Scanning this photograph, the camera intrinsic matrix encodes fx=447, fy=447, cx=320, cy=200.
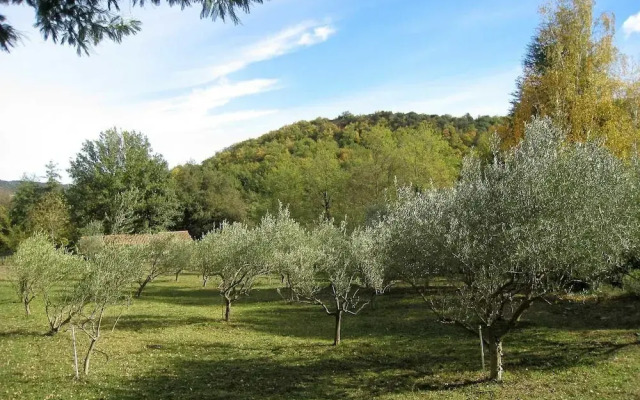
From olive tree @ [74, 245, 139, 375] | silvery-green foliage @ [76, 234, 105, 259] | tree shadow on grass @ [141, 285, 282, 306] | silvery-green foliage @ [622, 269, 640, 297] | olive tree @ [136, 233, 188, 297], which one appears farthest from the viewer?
olive tree @ [136, 233, 188, 297]

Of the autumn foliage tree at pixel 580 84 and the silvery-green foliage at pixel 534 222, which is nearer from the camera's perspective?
the silvery-green foliage at pixel 534 222

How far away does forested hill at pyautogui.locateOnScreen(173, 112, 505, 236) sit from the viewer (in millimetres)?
55000

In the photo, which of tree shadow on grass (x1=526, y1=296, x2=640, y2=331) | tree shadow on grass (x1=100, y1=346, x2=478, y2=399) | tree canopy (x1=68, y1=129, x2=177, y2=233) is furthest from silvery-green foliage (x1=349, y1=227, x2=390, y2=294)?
tree canopy (x1=68, y1=129, x2=177, y2=233)

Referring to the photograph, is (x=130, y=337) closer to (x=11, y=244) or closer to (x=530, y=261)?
(x=530, y=261)

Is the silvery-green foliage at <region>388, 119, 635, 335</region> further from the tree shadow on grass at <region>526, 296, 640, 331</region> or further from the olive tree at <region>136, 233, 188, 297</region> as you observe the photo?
the olive tree at <region>136, 233, 188, 297</region>

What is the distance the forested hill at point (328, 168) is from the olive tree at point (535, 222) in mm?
27213

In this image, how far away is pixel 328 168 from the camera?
65500 millimetres

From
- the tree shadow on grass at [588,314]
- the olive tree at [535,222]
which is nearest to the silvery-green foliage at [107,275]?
the olive tree at [535,222]

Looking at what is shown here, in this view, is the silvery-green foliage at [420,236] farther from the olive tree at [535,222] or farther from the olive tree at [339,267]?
the olive tree at [339,267]

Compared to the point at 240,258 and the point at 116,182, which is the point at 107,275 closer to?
the point at 240,258

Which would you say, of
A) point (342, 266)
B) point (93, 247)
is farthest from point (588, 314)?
point (93, 247)

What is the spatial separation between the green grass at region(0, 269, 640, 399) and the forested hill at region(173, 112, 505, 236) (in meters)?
20.3

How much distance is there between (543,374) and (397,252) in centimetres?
595

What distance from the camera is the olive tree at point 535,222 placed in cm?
1122
